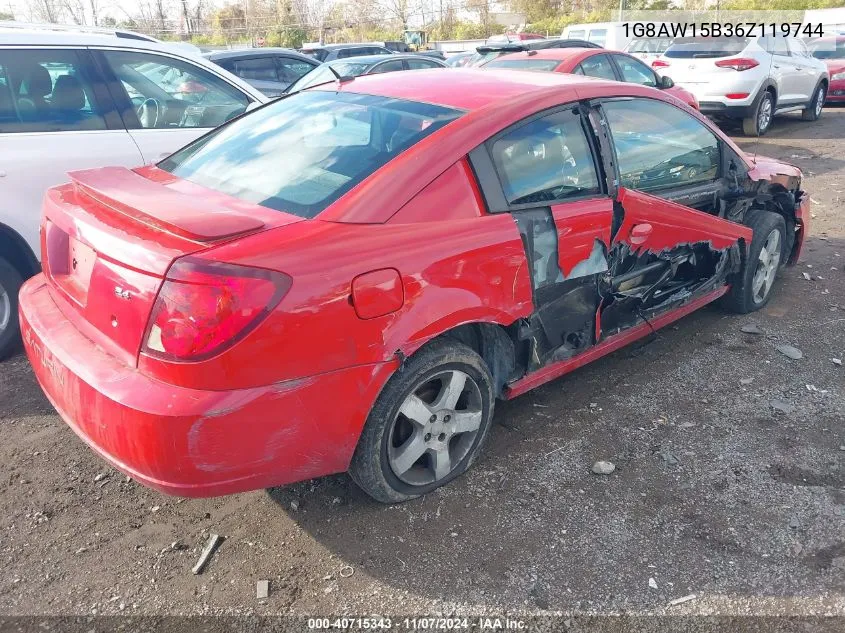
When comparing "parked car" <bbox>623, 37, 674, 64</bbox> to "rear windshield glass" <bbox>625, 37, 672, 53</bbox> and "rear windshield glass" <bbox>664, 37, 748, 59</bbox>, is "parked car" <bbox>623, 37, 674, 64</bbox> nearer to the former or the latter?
"rear windshield glass" <bbox>625, 37, 672, 53</bbox>

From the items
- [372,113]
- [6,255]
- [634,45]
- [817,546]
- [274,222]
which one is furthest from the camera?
[634,45]

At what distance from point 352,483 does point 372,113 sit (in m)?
1.64

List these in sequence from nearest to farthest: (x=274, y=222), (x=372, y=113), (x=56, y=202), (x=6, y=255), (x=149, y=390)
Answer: (x=149, y=390) → (x=274, y=222) → (x=56, y=202) → (x=372, y=113) → (x=6, y=255)

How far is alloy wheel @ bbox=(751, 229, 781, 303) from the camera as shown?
4.73 meters

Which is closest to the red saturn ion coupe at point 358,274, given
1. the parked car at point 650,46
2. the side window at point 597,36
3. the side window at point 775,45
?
the side window at point 775,45

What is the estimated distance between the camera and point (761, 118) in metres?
11.6

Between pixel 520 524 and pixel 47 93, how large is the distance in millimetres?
3796

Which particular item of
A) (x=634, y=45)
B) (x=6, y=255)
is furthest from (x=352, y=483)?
(x=634, y=45)

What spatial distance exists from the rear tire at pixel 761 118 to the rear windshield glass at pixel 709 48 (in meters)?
0.89

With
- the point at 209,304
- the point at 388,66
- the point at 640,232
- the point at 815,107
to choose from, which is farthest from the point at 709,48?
the point at 209,304

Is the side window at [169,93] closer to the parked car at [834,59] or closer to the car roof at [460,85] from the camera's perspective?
the car roof at [460,85]

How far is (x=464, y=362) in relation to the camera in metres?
2.86

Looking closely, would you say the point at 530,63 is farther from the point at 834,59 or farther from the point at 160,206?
the point at 834,59

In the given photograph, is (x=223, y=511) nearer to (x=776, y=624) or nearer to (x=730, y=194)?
(x=776, y=624)
